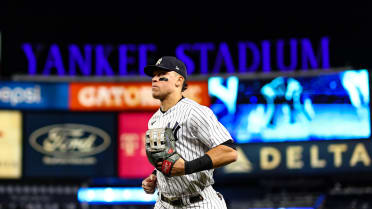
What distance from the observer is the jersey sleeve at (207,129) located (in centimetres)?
407

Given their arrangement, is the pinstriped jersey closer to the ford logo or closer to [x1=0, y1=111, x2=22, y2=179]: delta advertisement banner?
the ford logo

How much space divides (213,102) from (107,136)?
2.68 metres

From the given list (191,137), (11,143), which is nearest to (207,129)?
(191,137)

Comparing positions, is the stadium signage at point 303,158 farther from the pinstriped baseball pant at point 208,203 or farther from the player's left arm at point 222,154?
the player's left arm at point 222,154

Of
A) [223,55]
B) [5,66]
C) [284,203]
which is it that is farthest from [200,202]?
[5,66]

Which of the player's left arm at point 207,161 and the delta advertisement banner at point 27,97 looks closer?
the player's left arm at point 207,161

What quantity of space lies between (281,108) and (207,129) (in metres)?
12.0

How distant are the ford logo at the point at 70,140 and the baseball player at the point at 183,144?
1181 centimetres

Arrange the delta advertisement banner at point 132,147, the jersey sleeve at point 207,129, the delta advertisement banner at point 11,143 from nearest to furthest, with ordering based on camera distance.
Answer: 1. the jersey sleeve at point 207,129
2. the delta advertisement banner at point 11,143
3. the delta advertisement banner at point 132,147

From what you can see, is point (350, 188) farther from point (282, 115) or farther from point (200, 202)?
point (200, 202)

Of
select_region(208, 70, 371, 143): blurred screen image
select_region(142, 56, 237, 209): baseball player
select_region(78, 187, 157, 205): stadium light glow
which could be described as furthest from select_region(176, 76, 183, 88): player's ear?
select_region(78, 187, 157, 205): stadium light glow

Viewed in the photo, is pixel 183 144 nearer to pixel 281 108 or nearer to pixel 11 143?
pixel 281 108

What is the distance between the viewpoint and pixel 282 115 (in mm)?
15945

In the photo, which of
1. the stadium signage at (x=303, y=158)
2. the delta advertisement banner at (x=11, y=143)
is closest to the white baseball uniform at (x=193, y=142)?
the stadium signage at (x=303, y=158)
